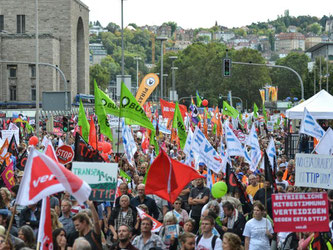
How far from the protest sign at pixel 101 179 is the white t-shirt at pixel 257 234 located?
6.16ft

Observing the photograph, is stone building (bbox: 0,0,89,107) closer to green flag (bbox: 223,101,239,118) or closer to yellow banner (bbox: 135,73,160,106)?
green flag (bbox: 223,101,239,118)

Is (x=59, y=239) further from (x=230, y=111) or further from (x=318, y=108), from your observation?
(x=230, y=111)

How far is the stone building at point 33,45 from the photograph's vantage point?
83562 mm

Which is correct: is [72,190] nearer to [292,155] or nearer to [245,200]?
[245,200]

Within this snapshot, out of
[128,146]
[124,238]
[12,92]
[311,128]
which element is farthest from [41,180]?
[12,92]

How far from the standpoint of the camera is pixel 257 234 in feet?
34.8

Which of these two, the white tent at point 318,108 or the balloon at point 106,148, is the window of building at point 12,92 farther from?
the balloon at point 106,148

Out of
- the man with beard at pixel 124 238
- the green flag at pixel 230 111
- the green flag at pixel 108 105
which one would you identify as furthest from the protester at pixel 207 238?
the green flag at pixel 230 111

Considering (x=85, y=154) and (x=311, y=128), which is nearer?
(x=85, y=154)

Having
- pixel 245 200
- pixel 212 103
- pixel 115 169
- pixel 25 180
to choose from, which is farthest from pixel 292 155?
pixel 212 103

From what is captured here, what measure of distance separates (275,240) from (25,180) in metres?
3.86

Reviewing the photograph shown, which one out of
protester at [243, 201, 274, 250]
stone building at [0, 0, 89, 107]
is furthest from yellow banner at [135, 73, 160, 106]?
stone building at [0, 0, 89, 107]

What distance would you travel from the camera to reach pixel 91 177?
11.3 meters

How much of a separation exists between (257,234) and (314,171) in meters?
1.33
